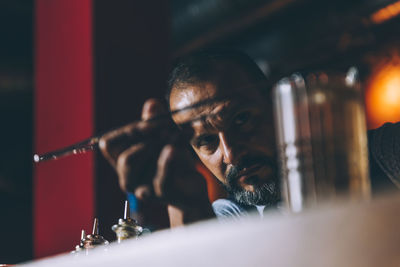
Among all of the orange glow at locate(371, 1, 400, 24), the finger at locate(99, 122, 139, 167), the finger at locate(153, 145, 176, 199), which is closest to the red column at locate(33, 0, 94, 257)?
the finger at locate(99, 122, 139, 167)

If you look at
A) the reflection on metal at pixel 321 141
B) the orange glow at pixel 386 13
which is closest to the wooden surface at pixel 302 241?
the reflection on metal at pixel 321 141

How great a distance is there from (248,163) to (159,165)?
2.44ft

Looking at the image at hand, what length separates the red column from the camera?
2160 mm

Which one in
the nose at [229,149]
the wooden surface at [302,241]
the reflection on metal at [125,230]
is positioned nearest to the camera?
the wooden surface at [302,241]

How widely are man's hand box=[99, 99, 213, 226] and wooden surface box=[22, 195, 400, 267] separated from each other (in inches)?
5.8

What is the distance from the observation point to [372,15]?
374cm

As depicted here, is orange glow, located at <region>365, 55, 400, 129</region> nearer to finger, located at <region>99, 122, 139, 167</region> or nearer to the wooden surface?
finger, located at <region>99, 122, 139, 167</region>

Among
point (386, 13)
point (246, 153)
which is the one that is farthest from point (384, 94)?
point (246, 153)

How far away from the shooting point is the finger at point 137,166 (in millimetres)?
724

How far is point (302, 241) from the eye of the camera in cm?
45

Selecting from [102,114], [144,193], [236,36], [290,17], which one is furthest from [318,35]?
[144,193]

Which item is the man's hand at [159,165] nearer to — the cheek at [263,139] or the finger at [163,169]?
the finger at [163,169]

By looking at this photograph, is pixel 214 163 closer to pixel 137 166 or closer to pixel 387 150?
pixel 387 150

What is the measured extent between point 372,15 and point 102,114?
244 centimetres
